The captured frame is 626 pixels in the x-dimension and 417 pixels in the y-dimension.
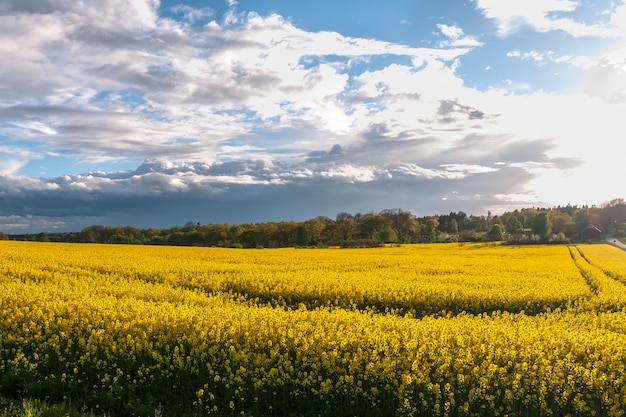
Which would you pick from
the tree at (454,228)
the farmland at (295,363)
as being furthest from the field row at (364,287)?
the tree at (454,228)

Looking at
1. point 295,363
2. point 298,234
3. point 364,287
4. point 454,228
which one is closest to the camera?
point 295,363

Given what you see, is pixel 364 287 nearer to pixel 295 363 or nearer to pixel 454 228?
pixel 295 363

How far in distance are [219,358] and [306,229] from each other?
87.0 metres

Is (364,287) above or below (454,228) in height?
below

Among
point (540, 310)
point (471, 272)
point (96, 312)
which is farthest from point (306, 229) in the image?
point (96, 312)

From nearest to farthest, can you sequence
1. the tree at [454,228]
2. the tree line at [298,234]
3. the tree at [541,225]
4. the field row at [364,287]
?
1. the field row at [364,287]
2. the tree line at [298,234]
3. the tree at [541,225]
4. the tree at [454,228]

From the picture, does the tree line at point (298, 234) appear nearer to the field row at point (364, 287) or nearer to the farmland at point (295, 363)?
the field row at point (364, 287)

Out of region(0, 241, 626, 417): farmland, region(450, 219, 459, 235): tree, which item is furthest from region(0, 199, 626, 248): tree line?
region(0, 241, 626, 417): farmland

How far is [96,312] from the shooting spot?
41.0 feet

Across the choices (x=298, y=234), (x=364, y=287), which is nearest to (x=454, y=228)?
(x=298, y=234)

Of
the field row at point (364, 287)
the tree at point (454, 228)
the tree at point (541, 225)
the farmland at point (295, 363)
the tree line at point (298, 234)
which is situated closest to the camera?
the farmland at point (295, 363)

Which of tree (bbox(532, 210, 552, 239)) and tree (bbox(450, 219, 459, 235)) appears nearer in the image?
tree (bbox(532, 210, 552, 239))

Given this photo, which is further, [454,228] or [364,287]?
[454,228]

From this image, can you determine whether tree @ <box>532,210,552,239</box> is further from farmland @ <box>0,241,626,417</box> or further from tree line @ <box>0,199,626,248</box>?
farmland @ <box>0,241,626,417</box>
